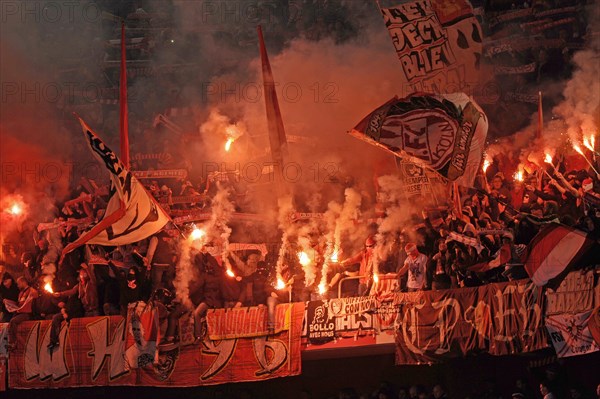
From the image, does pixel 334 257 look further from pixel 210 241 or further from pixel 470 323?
pixel 470 323

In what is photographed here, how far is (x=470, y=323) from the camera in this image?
12.0 meters

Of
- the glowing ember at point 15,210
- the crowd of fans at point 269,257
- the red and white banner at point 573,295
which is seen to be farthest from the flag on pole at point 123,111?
the red and white banner at point 573,295

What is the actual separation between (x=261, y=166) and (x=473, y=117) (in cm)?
479

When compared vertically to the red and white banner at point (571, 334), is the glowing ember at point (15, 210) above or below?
above

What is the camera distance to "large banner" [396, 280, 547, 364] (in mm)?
11516

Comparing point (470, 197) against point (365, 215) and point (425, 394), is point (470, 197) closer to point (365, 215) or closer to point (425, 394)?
point (365, 215)

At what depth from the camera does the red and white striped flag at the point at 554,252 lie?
11273 mm

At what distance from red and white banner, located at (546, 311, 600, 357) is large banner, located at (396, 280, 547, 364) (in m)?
0.16

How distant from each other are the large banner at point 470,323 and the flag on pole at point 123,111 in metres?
5.95

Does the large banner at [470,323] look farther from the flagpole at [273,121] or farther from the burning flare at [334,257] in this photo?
the flagpole at [273,121]

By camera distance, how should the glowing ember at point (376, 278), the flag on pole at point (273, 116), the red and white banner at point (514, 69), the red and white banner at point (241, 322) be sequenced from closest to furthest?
the glowing ember at point (376, 278) → the red and white banner at point (241, 322) → the red and white banner at point (514, 69) → the flag on pole at point (273, 116)

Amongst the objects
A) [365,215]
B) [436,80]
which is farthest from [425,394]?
[436,80]

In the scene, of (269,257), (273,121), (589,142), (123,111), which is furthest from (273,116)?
(589,142)

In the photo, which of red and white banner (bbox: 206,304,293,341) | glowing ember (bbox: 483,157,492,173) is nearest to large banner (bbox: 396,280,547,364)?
red and white banner (bbox: 206,304,293,341)
